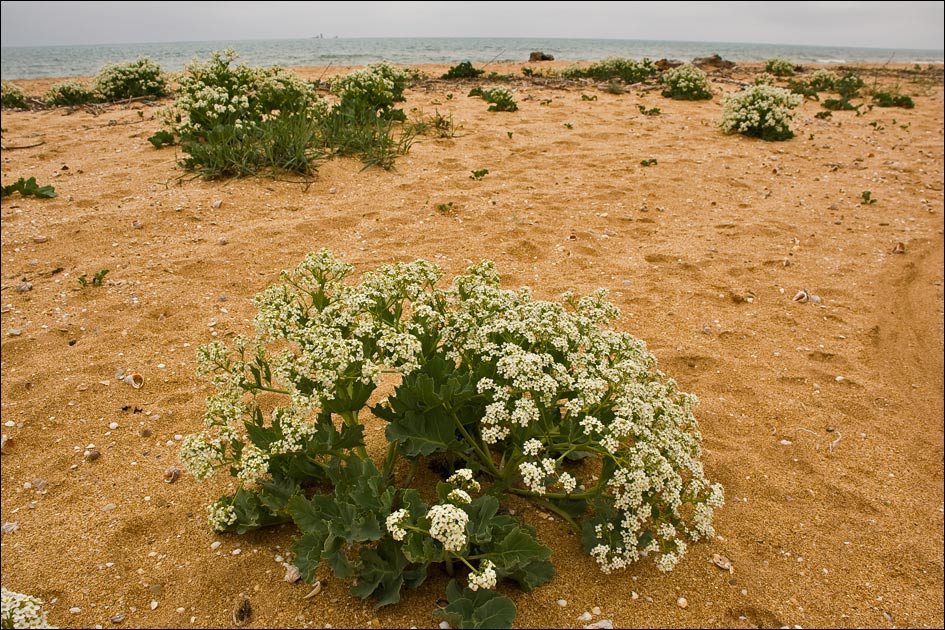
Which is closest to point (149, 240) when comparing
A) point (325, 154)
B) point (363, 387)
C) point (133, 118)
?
point (325, 154)

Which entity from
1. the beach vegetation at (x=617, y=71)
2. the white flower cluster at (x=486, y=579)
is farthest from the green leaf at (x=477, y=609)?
the beach vegetation at (x=617, y=71)

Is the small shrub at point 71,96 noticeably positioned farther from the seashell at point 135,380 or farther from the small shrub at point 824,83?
the small shrub at point 824,83

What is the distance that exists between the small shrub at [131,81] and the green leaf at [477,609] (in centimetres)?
1606

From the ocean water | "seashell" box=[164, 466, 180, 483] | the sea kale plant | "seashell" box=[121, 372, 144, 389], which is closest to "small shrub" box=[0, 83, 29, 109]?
the ocean water

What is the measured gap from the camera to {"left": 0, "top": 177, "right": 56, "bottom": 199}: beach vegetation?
22.6ft

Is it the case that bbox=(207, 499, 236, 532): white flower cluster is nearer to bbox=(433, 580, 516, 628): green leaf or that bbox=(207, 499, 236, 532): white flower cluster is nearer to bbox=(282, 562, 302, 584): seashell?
bbox=(282, 562, 302, 584): seashell

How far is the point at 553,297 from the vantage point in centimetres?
513

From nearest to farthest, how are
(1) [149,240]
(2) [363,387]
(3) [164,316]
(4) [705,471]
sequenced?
(2) [363,387] < (4) [705,471] < (3) [164,316] < (1) [149,240]

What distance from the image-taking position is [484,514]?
2332mm

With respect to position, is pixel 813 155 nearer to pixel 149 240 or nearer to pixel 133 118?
pixel 149 240

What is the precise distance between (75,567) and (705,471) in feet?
11.1

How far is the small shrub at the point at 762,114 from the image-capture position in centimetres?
1102

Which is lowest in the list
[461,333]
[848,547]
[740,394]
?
[848,547]

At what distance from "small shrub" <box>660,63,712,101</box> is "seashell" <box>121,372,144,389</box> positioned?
15784 mm
